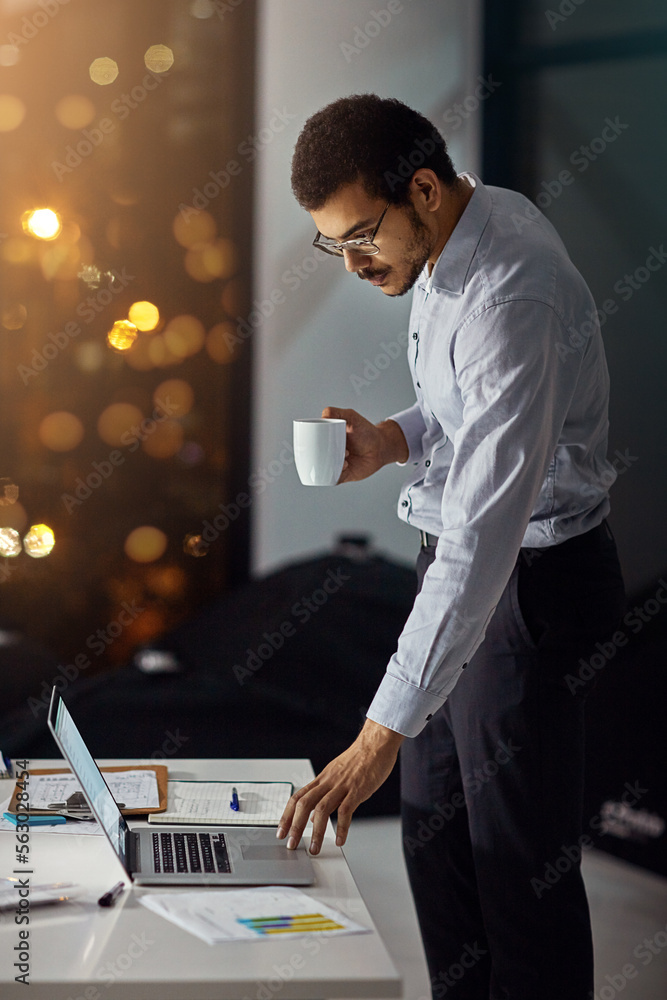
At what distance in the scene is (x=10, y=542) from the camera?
3.27 meters

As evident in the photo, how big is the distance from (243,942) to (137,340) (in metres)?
2.76

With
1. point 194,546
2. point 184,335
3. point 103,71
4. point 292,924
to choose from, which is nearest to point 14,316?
point 184,335

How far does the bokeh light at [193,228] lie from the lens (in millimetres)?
3357

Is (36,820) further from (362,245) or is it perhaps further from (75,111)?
(75,111)

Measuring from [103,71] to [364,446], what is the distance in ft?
7.52

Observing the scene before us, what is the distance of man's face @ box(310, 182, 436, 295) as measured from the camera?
1.24 metres

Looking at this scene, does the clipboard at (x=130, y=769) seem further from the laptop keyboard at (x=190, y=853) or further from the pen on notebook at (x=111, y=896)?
the pen on notebook at (x=111, y=896)

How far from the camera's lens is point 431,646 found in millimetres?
1133

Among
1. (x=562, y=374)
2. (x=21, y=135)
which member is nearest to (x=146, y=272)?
(x=21, y=135)

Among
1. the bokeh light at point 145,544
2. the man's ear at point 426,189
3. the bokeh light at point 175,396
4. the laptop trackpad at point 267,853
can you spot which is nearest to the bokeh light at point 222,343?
the bokeh light at point 175,396

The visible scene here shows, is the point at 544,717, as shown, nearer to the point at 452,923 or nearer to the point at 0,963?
the point at 452,923

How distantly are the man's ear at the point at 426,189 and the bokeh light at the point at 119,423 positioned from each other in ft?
7.29

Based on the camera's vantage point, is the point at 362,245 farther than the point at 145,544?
No

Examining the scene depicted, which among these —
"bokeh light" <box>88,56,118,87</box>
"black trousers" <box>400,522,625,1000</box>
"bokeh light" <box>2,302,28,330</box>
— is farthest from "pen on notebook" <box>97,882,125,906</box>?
"bokeh light" <box>88,56,118,87</box>
